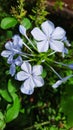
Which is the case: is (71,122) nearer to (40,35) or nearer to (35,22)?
(40,35)

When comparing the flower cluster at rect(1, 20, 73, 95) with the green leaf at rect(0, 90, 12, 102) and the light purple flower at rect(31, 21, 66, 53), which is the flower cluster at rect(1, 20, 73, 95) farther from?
the green leaf at rect(0, 90, 12, 102)

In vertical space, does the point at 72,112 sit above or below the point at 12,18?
below

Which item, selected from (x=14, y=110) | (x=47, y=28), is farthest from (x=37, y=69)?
(x=14, y=110)

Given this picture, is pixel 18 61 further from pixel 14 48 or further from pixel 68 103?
pixel 68 103

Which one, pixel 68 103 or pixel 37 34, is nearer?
pixel 37 34

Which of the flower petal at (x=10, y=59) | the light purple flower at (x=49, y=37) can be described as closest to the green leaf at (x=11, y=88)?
the flower petal at (x=10, y=59)

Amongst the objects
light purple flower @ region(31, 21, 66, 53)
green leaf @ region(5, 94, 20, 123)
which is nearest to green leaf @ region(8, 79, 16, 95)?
green leaf @ region(5, 94, 20, 123)

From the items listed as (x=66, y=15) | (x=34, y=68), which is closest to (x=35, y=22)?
(x=34, y=68)
